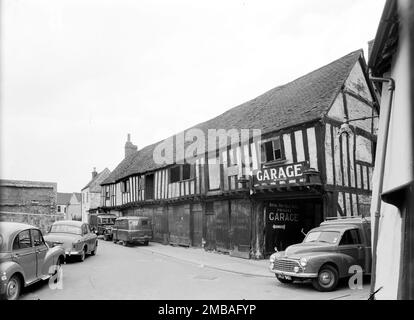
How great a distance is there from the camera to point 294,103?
17.5 m

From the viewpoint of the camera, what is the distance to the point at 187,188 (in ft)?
72.5

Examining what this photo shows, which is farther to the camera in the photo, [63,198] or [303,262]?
[63,198]

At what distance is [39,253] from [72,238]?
5.50m

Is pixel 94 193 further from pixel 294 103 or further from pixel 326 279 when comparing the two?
pixel 326 279

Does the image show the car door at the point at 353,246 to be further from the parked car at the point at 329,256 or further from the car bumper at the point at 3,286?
the car bumper at the point at 3,286

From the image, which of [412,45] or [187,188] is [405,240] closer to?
[412,45]

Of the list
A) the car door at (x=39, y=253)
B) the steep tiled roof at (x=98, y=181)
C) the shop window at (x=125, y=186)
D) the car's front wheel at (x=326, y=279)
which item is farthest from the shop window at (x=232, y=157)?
the steep tiled roof at (x=98, y=181)

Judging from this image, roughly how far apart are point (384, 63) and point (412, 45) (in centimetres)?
246

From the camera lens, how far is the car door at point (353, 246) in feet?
33.4

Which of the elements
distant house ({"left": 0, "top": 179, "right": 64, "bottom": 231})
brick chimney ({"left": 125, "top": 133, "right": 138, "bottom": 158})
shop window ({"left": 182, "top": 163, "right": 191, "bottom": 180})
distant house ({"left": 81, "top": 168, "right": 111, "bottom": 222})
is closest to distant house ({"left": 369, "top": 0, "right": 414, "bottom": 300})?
shop window ({"left": 182, "top": 163, "right": 191, "bottom": 180})

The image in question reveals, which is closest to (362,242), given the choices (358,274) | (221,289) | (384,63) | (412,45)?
(358,274)

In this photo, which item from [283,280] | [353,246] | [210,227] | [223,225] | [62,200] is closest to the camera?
[353,246]

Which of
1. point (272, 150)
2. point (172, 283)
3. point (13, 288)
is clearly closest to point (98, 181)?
point (272, 150)

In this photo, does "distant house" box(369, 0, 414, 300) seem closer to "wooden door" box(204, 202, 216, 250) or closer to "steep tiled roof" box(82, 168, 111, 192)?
"wooden door" box(204, 202, 216, 250)
